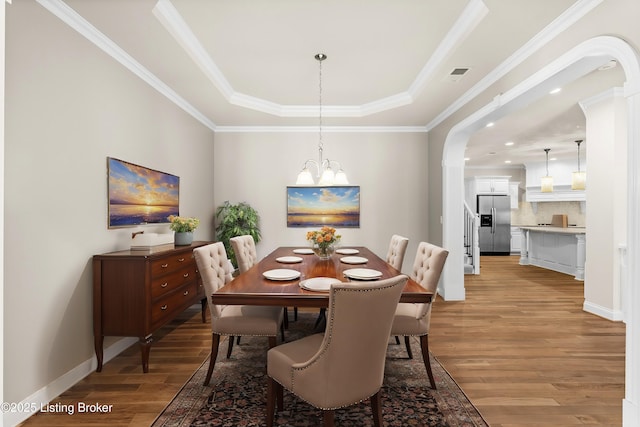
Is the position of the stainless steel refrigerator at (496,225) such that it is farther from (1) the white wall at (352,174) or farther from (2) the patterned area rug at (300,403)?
(2) the patterned area rug at (300,403)

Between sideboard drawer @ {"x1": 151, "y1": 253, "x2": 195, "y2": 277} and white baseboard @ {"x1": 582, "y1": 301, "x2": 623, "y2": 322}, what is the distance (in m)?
4.81

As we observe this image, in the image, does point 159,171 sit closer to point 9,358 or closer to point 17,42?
point 17,42

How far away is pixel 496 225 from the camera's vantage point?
375 inches

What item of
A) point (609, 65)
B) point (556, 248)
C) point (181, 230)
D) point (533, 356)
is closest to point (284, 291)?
point (181, 230)

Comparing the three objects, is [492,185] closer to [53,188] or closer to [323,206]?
[323,206]

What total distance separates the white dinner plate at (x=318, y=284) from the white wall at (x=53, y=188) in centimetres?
174

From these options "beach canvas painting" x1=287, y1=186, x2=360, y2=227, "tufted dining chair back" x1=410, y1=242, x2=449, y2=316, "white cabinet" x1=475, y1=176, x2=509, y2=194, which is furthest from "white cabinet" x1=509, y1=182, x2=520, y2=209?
"tufted dining chair back" x1=410, y1=242, x2=449, y2=316

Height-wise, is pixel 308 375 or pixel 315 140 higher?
pixel 315 140

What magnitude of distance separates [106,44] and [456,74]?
10.7 feet

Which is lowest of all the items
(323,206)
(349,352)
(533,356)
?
(533,356)

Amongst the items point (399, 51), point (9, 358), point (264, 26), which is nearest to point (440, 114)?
point (399, 51)

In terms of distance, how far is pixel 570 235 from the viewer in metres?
6.64

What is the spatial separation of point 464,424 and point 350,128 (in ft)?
14.5

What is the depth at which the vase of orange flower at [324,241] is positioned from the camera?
3.08 m
